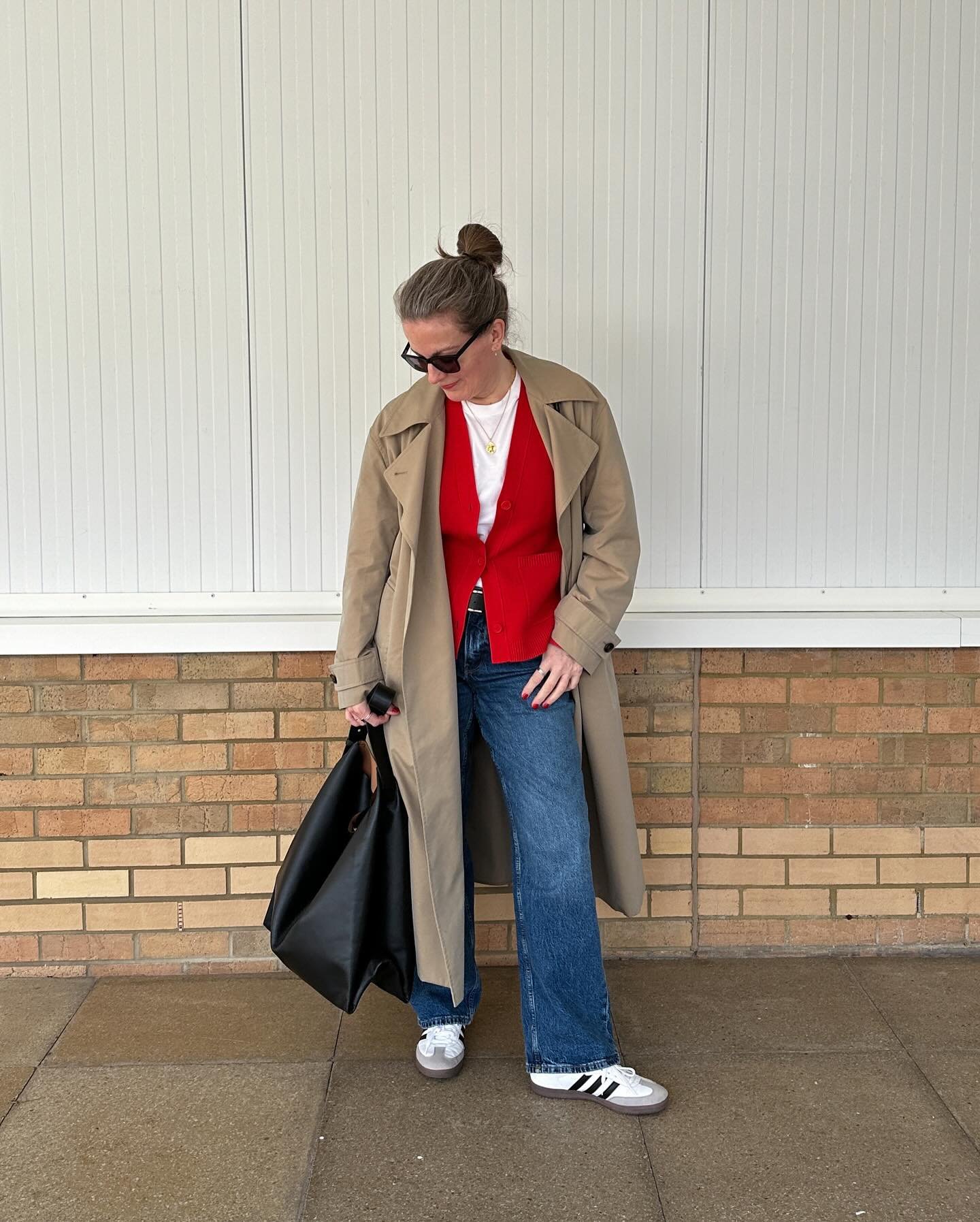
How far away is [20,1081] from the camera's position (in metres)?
2.88

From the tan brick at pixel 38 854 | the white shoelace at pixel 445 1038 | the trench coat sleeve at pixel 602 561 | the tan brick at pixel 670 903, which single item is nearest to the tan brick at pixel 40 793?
the tan brick at pixel 38 854

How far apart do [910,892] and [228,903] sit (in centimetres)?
209

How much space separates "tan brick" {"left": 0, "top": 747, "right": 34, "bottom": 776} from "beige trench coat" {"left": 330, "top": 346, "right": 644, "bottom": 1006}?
1.22 meters

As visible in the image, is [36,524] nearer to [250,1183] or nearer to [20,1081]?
[20,1081]

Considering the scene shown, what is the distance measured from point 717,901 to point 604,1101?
0.96 meters

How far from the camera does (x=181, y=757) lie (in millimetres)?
3473

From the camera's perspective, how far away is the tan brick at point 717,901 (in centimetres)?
357

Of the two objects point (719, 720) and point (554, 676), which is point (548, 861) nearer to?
point (554, 676)

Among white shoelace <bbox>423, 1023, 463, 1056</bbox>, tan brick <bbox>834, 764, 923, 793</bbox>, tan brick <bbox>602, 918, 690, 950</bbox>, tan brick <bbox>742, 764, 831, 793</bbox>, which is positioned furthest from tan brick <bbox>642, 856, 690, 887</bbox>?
white shoelace <bbox>423, 1023, 463, 1056</bbox>

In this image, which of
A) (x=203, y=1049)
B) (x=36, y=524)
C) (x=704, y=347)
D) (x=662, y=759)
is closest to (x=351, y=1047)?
(x=203, y=1049)

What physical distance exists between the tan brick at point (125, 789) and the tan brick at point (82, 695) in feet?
0.76

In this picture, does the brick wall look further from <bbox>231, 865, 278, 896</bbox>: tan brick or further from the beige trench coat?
the beige trench coat

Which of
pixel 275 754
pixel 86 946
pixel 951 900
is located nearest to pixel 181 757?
pixel 275 754

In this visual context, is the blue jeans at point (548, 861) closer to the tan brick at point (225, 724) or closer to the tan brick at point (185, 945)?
the tan brick at point (225, 724)
